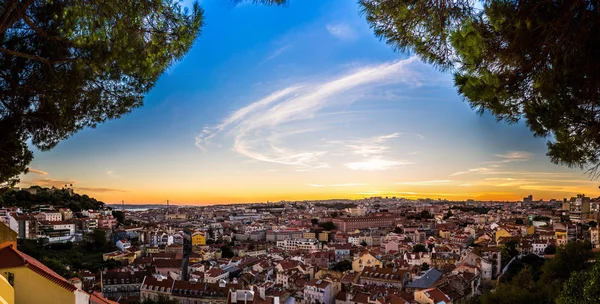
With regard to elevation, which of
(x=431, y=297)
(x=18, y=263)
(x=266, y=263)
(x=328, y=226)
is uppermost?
(x=18, y=263)

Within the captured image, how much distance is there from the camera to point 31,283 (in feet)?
13.7

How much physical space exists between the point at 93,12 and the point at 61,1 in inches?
23.0

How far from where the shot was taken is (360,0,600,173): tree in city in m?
3.22

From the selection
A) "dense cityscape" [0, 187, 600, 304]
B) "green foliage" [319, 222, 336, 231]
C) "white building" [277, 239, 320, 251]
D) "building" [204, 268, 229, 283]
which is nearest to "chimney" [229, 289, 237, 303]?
"dense cityscape" [0, 187, 600, 304]

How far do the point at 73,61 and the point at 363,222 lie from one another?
194 feet

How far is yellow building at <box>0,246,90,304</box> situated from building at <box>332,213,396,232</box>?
55.2 m

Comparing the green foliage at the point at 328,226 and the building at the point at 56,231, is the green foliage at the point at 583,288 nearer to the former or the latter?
the building at the point at 56,231

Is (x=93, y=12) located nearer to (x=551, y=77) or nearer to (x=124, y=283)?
(x=551, y=77)

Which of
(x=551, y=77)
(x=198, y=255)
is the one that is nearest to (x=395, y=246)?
(x=198, y=255)

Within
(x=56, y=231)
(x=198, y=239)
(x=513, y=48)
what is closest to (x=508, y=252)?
(x=513, y=48)

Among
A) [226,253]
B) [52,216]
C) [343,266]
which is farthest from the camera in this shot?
[52,216]

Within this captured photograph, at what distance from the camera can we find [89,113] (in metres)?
4.83

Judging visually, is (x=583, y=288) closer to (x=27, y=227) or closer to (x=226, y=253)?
(x=226, y=253)

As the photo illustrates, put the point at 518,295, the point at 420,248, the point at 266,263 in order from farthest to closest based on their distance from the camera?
the point at 420,248 < the point at 266,263 < the point at 518,295
